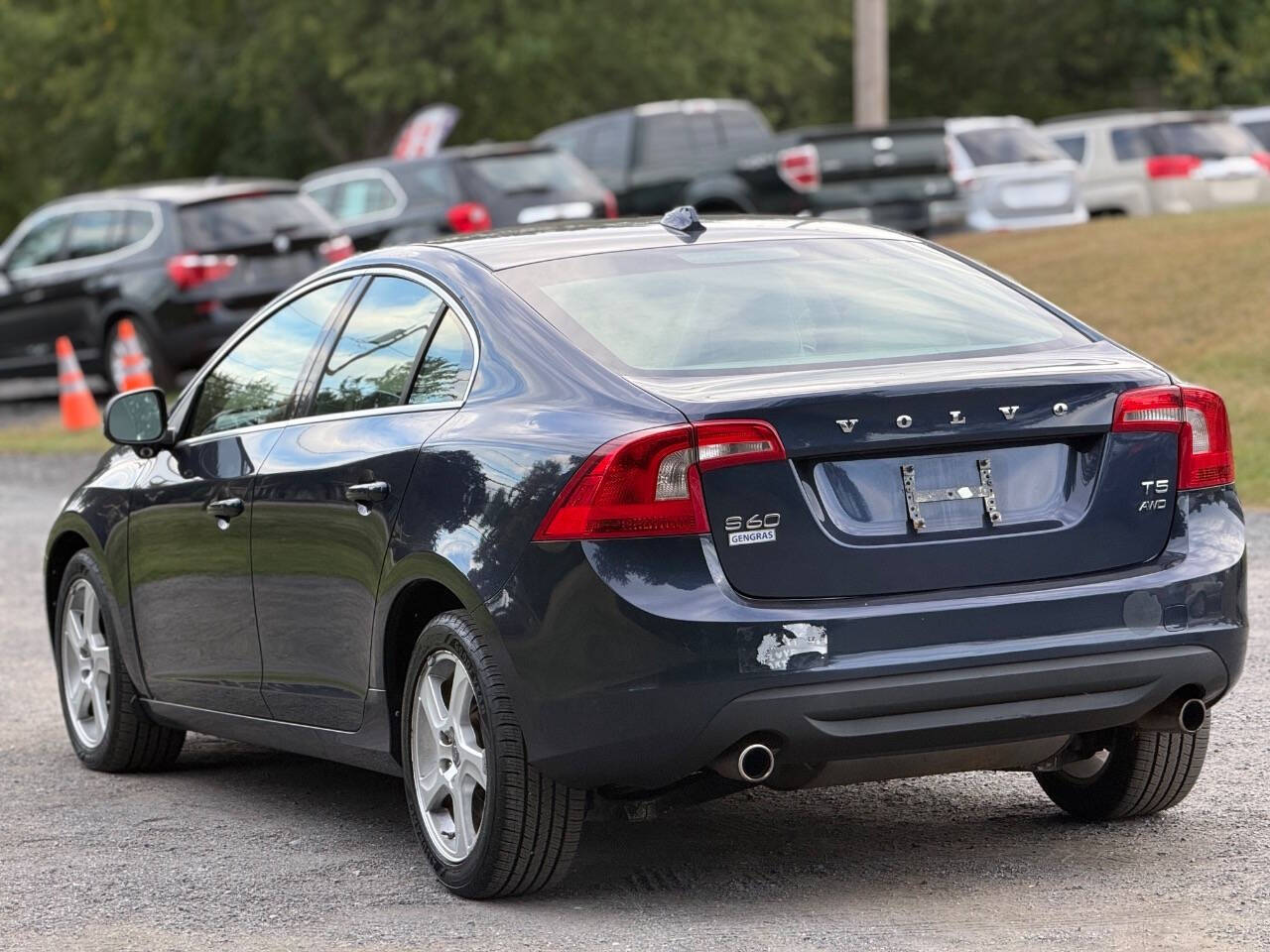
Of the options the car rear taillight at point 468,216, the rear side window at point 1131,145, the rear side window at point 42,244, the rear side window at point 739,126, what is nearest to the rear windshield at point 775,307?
the rear side window at point 42,244

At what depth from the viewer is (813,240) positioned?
239 inches

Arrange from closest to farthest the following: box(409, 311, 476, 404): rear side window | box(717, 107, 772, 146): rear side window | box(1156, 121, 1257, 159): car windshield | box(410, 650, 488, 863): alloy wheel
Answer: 1. box(410, 650, 488, 863): alloy wheel
2. box(409, 311, 476, 404): rear side window
3. box(717, 107, 772, 146): rear side window
4. box(1156, 121, 1257, 159): car windshield

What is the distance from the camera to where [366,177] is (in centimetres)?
2320

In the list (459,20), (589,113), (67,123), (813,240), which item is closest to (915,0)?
(589,113)

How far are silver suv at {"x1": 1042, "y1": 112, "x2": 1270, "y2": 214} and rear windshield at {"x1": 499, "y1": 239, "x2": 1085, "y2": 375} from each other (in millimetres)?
21475

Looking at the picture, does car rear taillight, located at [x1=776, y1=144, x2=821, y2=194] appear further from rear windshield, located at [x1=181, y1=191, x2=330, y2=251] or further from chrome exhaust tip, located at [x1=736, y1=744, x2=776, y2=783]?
chrome exhaust tip, located at [x1=736, y1=744, x2=776, y2=783]

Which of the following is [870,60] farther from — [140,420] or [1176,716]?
[1176,716]

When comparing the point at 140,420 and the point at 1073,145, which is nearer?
the point at 140,420

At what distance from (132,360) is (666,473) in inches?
600

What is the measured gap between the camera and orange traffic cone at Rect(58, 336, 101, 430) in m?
19.5

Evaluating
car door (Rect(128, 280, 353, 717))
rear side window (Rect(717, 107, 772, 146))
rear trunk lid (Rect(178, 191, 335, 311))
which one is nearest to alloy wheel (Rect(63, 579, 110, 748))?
car door (Rect(128, 280, 353, 717))

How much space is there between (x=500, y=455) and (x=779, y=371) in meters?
0.65

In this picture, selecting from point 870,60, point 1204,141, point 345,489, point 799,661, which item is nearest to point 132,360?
point 870,60

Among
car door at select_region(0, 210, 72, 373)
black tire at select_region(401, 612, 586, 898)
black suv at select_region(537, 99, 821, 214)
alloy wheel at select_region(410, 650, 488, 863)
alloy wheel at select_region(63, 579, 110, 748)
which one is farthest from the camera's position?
black suv at select_region(537, 99, 821, 214)
